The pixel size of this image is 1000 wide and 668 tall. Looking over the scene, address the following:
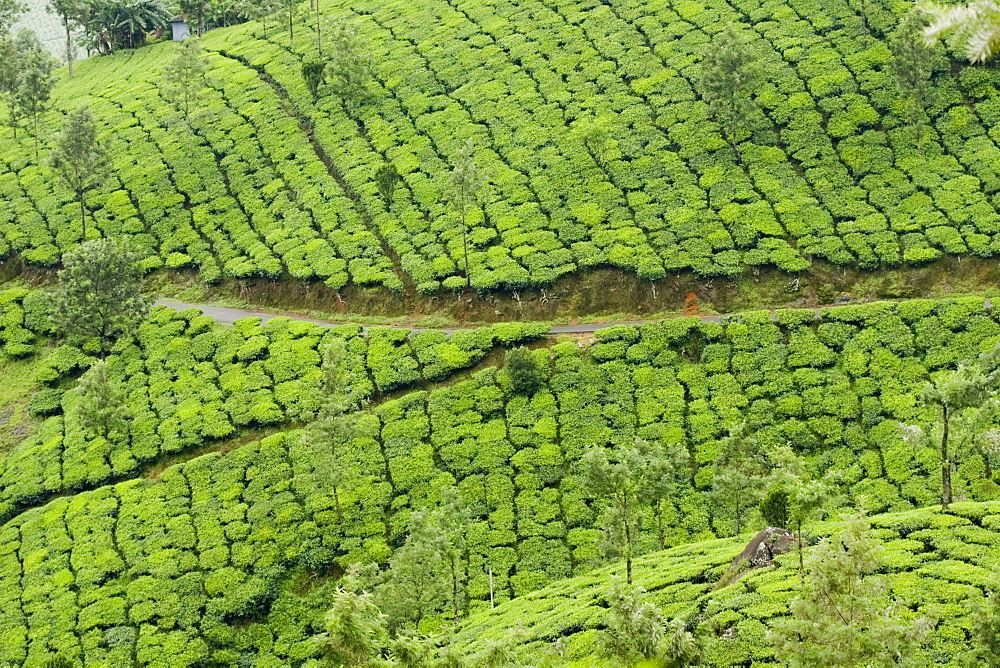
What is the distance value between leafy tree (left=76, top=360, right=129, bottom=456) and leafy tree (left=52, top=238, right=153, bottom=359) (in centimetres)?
692

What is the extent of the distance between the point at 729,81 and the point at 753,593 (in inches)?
1792

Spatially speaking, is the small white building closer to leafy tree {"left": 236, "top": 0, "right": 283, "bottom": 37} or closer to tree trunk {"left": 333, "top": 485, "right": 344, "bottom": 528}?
leafy tree {"left": 236, "top": 0, "right": 283, "bottom": 37}

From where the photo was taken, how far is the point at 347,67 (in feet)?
293

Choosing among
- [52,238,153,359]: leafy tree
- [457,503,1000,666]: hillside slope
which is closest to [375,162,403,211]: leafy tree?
[52,238,153,359]: leafy tree

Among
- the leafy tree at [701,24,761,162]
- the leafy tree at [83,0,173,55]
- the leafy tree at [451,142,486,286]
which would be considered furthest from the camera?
the leafy tree at [83,0,173,55]

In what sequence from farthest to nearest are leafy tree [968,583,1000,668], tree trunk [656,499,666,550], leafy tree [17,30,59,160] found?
leafy tree [17,30,59,160] → tree trunk [656,499,666,550] → leafy tree [968,583,1000,668]

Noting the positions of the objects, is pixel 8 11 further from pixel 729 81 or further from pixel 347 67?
pixel 729 81

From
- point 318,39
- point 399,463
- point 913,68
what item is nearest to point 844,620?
point 399,463

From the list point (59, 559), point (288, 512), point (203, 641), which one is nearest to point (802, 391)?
point (288, 512)

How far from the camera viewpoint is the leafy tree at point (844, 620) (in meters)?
26.4

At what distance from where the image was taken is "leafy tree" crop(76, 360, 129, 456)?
6266 centimetres

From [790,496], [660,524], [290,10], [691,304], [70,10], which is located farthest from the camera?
[70,10]

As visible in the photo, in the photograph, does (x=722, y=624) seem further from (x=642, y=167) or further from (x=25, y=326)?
(x=25, y=326)

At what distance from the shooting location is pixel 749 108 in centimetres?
7844
